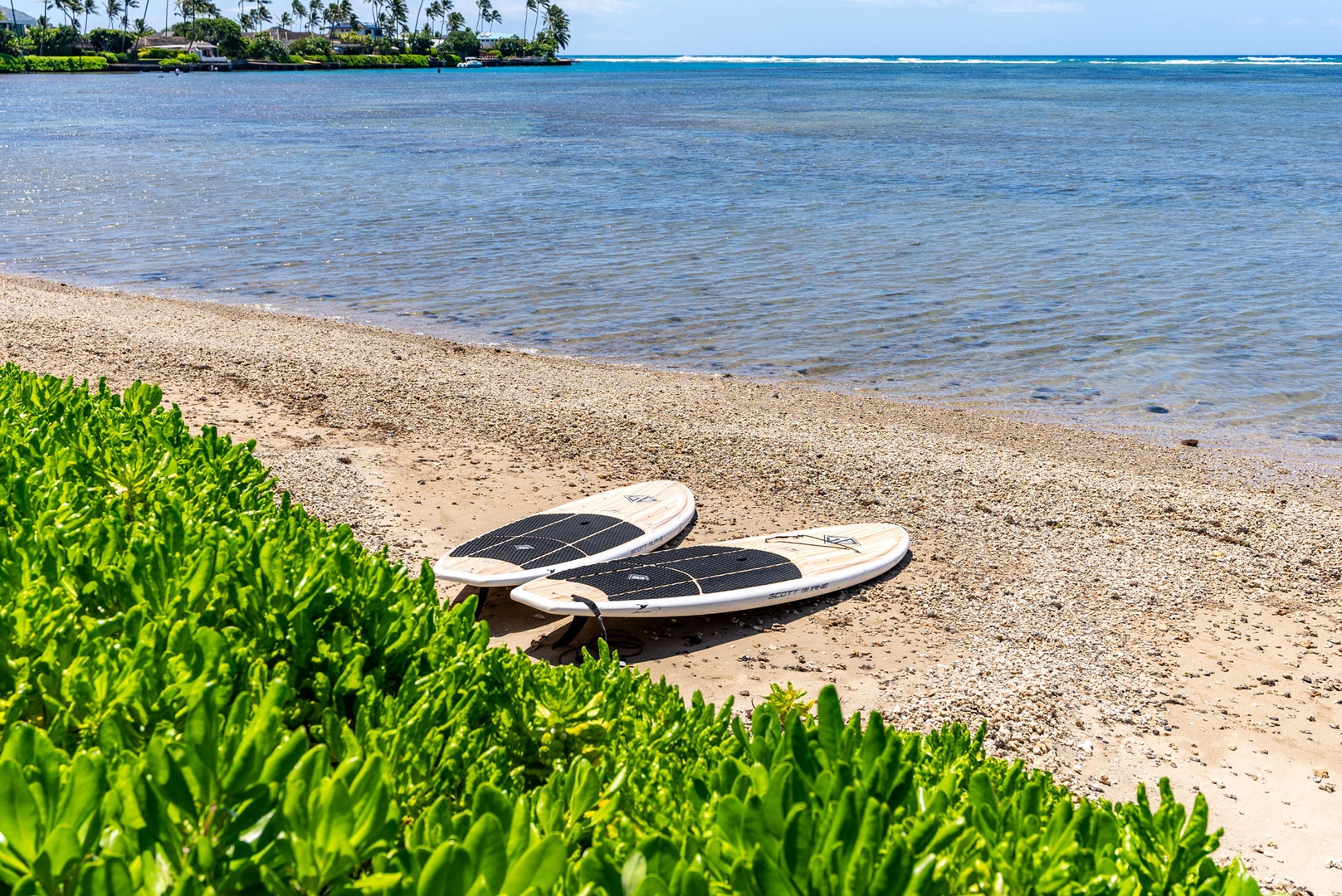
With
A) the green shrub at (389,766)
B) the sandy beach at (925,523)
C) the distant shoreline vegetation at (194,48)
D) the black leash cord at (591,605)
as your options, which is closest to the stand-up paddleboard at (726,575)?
the black leash cord at (591,605)

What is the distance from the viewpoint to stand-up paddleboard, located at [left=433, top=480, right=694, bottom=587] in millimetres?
6906

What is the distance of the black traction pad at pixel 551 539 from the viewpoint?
714 cm

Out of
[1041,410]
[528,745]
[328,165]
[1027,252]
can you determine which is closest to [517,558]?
[528,745]

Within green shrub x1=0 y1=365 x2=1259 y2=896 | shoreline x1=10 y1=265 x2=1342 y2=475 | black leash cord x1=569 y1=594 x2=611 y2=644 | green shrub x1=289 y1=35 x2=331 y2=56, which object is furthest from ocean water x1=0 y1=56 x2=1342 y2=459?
green shrub x1=289 y1=35 x2=331 y2=56

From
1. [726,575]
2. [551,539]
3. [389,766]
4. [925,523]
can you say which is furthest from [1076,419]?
[389,766]

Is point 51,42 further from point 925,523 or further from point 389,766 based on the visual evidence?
point 389,766

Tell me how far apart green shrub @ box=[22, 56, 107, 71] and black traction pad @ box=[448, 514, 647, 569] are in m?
141

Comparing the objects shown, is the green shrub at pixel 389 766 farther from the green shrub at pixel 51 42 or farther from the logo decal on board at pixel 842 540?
the green shrub at pixel 51 42

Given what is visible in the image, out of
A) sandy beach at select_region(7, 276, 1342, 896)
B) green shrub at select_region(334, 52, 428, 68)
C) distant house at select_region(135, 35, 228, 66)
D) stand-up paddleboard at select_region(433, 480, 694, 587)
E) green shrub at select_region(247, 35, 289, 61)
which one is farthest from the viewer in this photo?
green shrub at select_region(334, 52, 428, 68)

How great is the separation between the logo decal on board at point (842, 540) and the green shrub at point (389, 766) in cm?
450

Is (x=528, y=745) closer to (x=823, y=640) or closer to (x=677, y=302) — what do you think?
(x=823, y=640)

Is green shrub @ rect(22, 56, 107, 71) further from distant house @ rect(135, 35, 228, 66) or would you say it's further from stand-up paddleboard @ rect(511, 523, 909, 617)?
stand-up paddleboard @ rect(511, 523, 909, 617)

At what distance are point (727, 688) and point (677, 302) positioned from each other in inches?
482

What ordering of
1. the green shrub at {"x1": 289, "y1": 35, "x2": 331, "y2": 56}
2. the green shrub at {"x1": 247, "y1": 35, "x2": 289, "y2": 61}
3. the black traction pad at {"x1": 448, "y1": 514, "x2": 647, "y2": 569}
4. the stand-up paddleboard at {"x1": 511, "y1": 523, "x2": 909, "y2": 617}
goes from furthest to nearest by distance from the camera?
the green shrub at {"x1": 289, "y1": 35, "x2": 331, "y2": 56}
the green shrub at {"x1": 247, "y1": 35, "x2": 289, "y2": 61}
the black traction pad at {"x1": 448, "y1": 514, "x2": 647, "y2": 569}
the stand-up paddleboard at {"x1": 511, "y1": 523, "x2": 909, "y2": 617}
